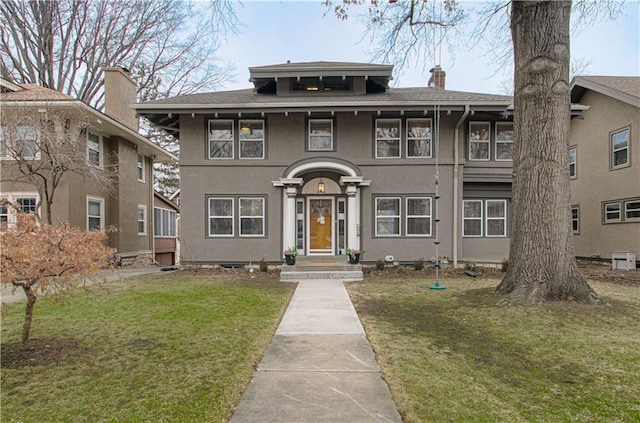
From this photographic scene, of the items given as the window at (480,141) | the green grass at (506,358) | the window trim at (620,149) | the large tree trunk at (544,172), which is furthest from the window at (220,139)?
the window trim at (620,149)

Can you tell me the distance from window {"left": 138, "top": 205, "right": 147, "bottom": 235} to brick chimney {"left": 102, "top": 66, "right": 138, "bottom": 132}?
3864 millimetres

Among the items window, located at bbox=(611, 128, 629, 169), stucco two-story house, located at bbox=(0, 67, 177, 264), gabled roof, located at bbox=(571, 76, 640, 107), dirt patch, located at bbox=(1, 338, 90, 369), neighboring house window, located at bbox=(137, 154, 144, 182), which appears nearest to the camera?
dirt patch, located at bbox=(1, 338, 90, 369)

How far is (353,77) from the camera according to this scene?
12.7 meters

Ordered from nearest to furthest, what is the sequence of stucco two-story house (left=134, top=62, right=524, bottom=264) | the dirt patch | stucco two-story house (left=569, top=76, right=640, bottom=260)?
the dirt patch < stucco two-story house (left=134, top=62, right=524, bottom=264) < stucco two-story house (left=569, top=76, right=640, bottom=260)

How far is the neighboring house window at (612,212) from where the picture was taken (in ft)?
42.2

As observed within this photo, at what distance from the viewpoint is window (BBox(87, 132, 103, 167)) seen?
41.6ft

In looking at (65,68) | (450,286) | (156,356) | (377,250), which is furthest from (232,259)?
(65,68)

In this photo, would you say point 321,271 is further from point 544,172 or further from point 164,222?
point 164,222

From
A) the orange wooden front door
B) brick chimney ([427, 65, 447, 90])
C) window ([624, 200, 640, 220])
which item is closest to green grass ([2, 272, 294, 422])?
the orange wooden front door

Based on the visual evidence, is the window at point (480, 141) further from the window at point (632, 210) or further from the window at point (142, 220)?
the window at point (142, 220)

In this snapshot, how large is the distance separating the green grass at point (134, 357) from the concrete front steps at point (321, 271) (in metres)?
2.84

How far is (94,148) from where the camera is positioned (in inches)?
511

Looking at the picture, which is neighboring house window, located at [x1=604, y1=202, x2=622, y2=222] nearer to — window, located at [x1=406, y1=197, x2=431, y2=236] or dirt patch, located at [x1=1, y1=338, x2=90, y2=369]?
window, located at [x1=406, y1=197, x2=431, y2=236]

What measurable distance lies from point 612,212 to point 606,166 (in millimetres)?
1756
